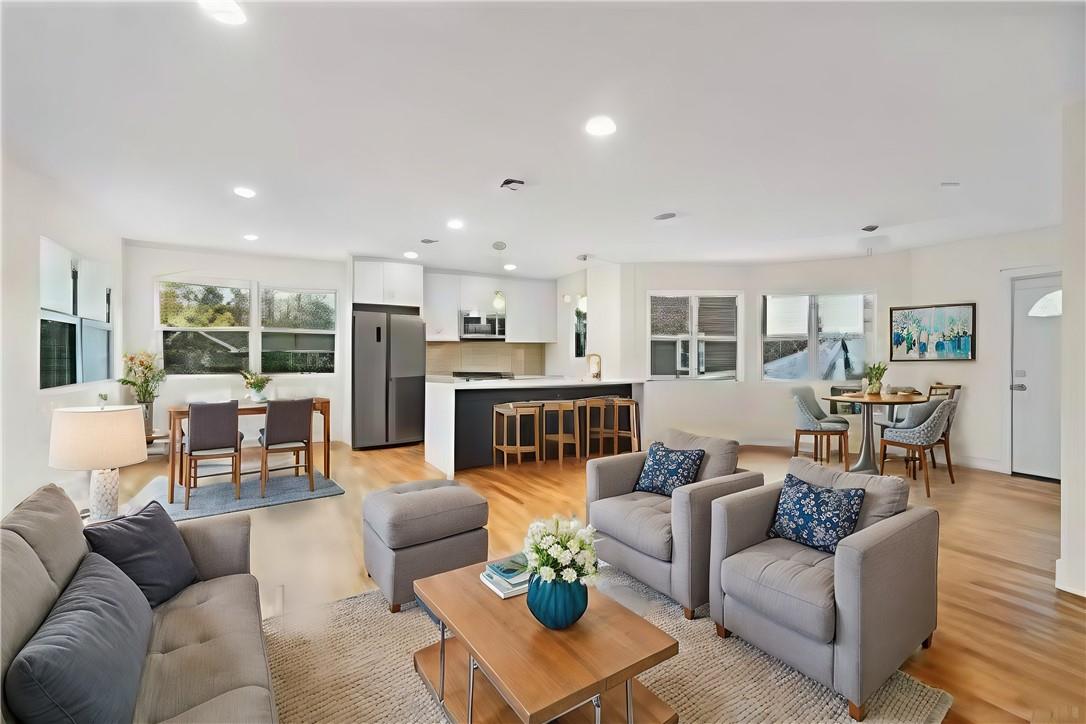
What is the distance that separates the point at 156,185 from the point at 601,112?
11.5ft

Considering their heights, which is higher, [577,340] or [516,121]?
[516,121]

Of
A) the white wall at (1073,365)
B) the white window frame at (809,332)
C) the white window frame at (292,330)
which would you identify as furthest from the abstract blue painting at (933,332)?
the white window frame at (292,330)

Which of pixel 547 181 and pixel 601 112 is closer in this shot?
pixel 601 112

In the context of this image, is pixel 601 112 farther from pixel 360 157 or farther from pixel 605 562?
pixel 605 562

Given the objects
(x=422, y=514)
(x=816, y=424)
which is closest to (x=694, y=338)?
(x=816, y=424)

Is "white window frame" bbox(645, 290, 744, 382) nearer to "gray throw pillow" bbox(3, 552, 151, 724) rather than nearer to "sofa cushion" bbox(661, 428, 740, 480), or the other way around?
"sofa cushion" bbox(661, 428, 740, 480)

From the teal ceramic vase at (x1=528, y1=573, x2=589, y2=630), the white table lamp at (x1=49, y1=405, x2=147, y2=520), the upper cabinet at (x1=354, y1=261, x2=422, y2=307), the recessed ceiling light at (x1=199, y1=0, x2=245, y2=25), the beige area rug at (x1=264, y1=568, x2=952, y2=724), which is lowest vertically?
the beige area rug at (x1=264, y1=568, x2=952, y2=724)

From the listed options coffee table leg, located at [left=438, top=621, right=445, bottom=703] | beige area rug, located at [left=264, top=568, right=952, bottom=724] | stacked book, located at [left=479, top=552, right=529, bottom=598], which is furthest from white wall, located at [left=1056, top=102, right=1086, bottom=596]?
coffee table leg, located at [left=438, top=621, right=445, bottom=703]

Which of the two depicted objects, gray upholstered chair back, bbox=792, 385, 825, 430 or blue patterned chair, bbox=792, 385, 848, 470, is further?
gray upholstered chair back, bbox=792, 385, 825, 430

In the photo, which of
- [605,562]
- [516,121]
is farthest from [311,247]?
[605,562]

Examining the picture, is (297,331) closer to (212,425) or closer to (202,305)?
(202,305)

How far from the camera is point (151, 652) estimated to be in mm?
1558

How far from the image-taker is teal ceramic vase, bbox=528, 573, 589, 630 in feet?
5.57

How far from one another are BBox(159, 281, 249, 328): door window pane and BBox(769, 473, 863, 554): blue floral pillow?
6773 mm
